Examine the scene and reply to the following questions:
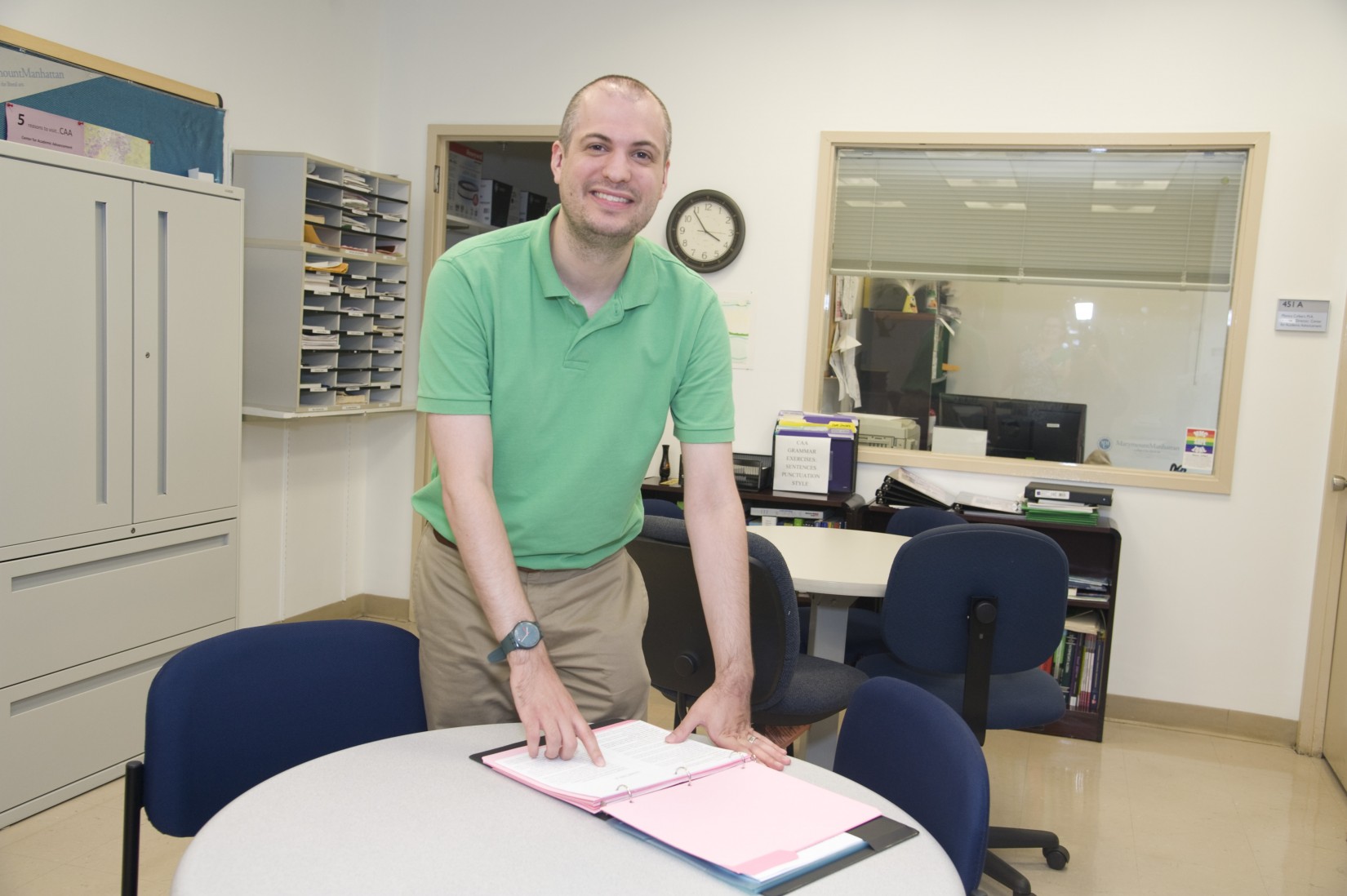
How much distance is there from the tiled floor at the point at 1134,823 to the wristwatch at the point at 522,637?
1784 millimetres

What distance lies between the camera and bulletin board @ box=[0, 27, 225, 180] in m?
3.14

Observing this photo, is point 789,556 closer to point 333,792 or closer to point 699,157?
point 333,792

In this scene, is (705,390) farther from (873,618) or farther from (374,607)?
(374,607)

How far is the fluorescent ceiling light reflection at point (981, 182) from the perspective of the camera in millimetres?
4449

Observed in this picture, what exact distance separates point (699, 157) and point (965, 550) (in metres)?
2.65

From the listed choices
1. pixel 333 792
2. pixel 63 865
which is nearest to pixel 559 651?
pixel 333 792

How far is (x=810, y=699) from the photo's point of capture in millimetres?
2609

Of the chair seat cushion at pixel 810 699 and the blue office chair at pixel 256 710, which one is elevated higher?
the blue office chair at pixel 256 710

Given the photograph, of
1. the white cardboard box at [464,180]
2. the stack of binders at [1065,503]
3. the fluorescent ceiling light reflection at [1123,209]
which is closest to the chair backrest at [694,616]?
the stack of binders at [1065,503]

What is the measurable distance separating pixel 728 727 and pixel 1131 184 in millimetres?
3698

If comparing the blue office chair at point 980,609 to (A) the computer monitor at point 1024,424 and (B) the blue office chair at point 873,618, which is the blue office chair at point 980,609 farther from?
(A) the computer monitor at point 1024,424

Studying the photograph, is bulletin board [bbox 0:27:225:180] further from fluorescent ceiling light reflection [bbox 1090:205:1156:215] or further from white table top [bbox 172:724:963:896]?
fluorescent ceiling light reflection [bbox 1090:205:1156:215]

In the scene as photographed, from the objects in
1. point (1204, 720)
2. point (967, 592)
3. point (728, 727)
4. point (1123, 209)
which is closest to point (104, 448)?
point (728, 727)

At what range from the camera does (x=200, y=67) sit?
3.93 m
